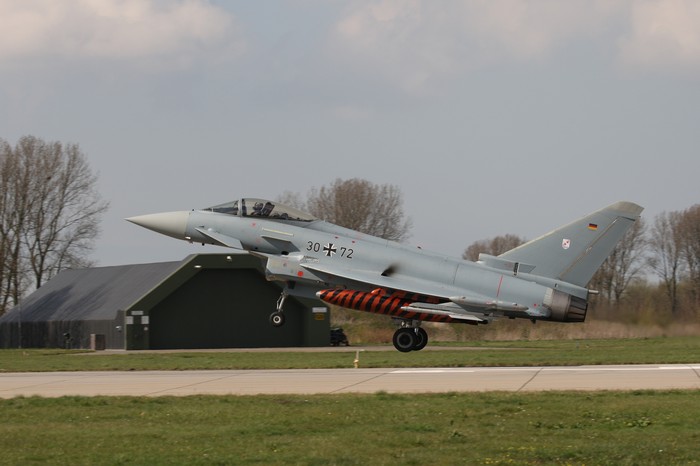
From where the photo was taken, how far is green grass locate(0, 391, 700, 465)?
15000 millimetres

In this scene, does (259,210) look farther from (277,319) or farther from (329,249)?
(277,319)

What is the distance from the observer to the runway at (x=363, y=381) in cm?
2373

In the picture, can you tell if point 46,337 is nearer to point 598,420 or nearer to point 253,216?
point 253,216

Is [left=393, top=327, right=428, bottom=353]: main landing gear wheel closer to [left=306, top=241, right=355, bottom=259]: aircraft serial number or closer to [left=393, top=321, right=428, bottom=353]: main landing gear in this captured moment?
[left=393, top=321, right=428, bottom=353]: main landing gear

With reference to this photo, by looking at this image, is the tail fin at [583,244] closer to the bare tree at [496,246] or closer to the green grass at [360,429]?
the green grass at [360,429]

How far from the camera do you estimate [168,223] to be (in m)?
27.8

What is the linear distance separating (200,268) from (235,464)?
43.0 meters

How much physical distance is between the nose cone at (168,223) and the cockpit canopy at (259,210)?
81 cm

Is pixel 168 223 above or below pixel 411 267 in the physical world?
above

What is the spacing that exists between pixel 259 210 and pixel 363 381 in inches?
211

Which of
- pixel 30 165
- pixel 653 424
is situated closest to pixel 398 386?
pixel 653 424

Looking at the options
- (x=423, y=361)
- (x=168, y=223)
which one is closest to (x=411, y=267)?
(x=168, y=223)

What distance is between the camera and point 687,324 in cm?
3434

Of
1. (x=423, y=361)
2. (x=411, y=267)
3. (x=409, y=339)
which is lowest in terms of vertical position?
(x=423, y=361)
